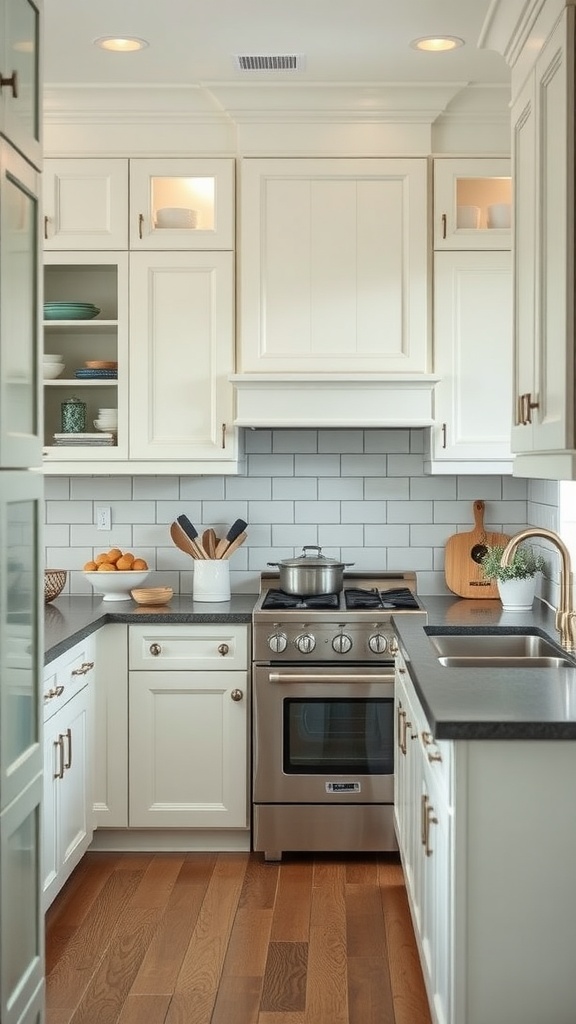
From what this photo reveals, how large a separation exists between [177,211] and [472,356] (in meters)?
1.26

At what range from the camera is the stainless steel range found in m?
4.08

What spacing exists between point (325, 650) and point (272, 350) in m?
1.15

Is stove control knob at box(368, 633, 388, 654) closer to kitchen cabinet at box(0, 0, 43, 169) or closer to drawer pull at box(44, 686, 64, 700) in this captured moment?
drawer pull at box(44, 686, 64, 700)

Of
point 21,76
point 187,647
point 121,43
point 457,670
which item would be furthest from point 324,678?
point 21,76

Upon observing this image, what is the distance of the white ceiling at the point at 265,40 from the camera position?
337cm

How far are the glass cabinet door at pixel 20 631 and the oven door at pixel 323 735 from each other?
5.77ft

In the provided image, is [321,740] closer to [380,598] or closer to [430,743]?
[380,598]

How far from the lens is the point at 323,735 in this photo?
4121 millimetres

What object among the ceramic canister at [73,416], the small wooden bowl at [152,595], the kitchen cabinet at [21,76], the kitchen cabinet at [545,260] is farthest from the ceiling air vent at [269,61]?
the small wooden bowl at [152,595]

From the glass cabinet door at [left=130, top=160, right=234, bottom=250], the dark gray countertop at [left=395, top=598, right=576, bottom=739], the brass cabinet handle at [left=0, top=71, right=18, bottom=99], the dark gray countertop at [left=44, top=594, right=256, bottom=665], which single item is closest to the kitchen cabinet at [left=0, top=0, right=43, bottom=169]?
the brass cabinet handle at [left=0, top=71, right=18, bottom=99]

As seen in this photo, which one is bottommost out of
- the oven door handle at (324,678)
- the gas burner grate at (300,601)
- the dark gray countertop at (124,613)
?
the oven door handle at (324,678)

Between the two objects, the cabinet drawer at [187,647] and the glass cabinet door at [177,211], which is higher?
the glass cabinet door at [177,211]

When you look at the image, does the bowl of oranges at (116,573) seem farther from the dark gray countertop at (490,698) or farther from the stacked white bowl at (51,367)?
the dark gray countertop at (490,698)

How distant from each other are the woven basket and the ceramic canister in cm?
56
